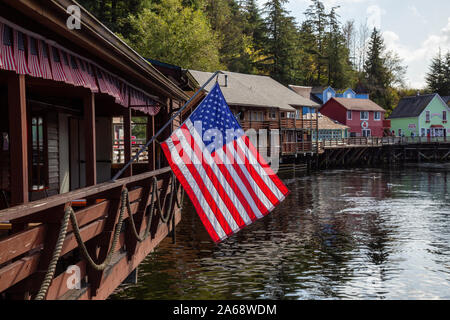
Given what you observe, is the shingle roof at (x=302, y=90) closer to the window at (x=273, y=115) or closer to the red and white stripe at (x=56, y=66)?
the window at (x=273, y=115)

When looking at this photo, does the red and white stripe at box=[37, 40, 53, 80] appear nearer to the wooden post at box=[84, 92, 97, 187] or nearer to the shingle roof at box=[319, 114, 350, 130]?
the wooden post at box=[84, 92, 97, 187]

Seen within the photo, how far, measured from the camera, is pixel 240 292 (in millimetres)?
11742

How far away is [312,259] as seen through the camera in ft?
49.0

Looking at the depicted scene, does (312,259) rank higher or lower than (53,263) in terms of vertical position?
lower

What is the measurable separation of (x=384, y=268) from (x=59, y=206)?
11.0 m

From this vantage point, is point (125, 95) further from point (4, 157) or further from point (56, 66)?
point (56, 66)

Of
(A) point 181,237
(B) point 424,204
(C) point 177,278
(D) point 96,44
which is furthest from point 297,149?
(D) point 96,44

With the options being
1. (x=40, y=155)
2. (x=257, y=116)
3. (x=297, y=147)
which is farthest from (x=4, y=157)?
(x=297, y=147)

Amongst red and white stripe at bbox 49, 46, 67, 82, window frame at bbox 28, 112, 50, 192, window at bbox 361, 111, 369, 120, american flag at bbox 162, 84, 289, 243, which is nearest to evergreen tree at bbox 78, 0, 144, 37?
window at bbox 361, 111, 369, 120

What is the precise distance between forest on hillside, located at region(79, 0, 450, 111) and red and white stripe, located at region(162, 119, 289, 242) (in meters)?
42.2

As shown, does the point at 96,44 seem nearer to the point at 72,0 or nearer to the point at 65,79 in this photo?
the point at 65,79

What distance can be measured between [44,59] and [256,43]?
3225 inches

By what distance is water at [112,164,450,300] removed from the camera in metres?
11.9

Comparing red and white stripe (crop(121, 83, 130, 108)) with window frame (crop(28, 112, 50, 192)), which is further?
window frame (crop(28, 112, 50, 192))
